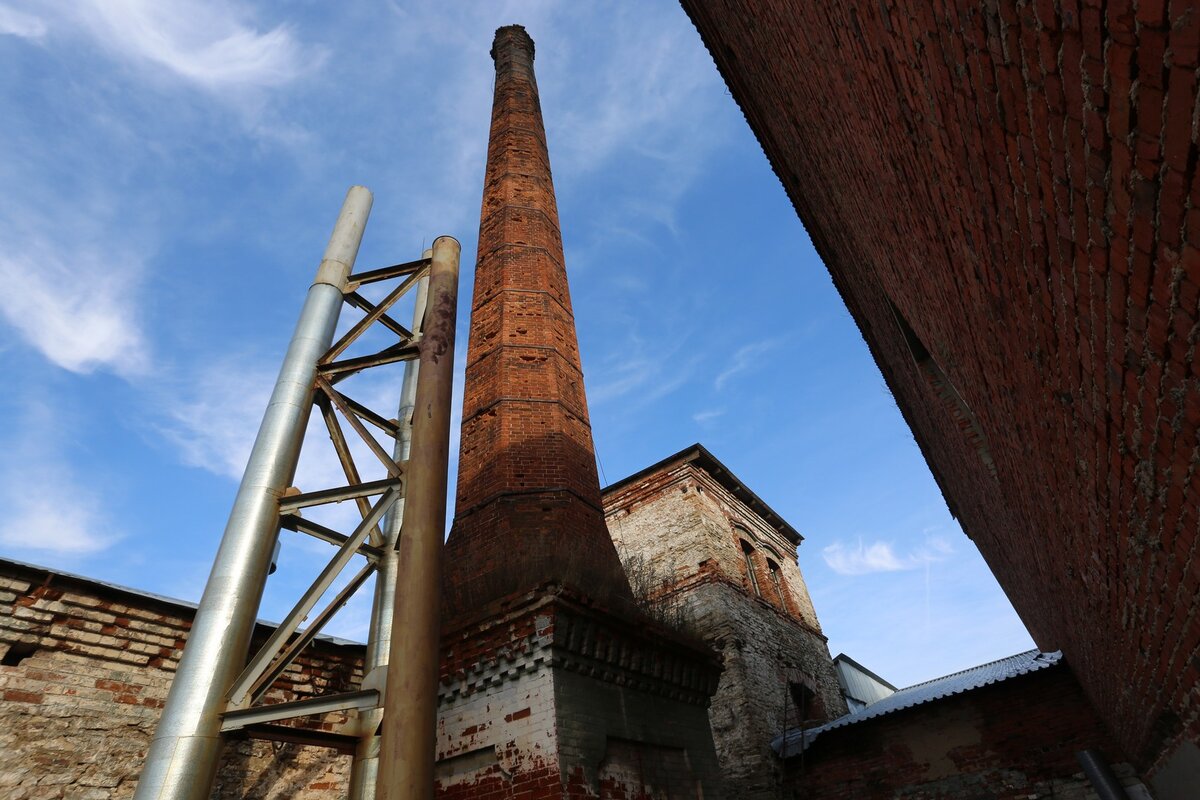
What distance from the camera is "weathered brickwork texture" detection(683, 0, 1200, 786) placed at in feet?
4.33

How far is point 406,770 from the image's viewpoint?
9.08ft

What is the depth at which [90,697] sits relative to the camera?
4.05m

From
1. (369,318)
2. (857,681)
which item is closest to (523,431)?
(369,318)

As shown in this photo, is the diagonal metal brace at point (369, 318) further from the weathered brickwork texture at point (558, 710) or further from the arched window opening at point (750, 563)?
the arched window opening at point (750, 563)

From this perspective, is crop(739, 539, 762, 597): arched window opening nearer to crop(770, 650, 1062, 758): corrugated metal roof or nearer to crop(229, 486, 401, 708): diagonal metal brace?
crop(770, 650, 1062, 758): corrugated metal roof

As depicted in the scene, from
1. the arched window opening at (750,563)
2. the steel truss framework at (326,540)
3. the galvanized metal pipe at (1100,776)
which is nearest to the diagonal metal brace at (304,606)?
the steel truss framework at (326,540)

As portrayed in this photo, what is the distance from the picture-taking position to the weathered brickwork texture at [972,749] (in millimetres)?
8648

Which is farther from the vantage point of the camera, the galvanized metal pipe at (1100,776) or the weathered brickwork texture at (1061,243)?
the galvanized metal pipe at (1100,776)

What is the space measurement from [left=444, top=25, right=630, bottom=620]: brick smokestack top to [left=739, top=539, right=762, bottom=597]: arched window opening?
332 inches

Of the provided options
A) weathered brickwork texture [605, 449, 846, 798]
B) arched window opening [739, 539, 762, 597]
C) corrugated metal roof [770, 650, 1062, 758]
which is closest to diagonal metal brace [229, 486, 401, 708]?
weathered brickwork texture [605, 449, 846, 798]

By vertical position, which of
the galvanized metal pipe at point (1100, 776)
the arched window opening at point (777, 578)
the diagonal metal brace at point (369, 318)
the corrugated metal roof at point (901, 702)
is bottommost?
the galvanized metal pipe at point (1100, 776)

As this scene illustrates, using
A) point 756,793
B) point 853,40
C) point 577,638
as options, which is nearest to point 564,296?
point 577,638

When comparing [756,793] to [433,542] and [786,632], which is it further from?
[433,542]

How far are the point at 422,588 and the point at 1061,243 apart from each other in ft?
9.94
